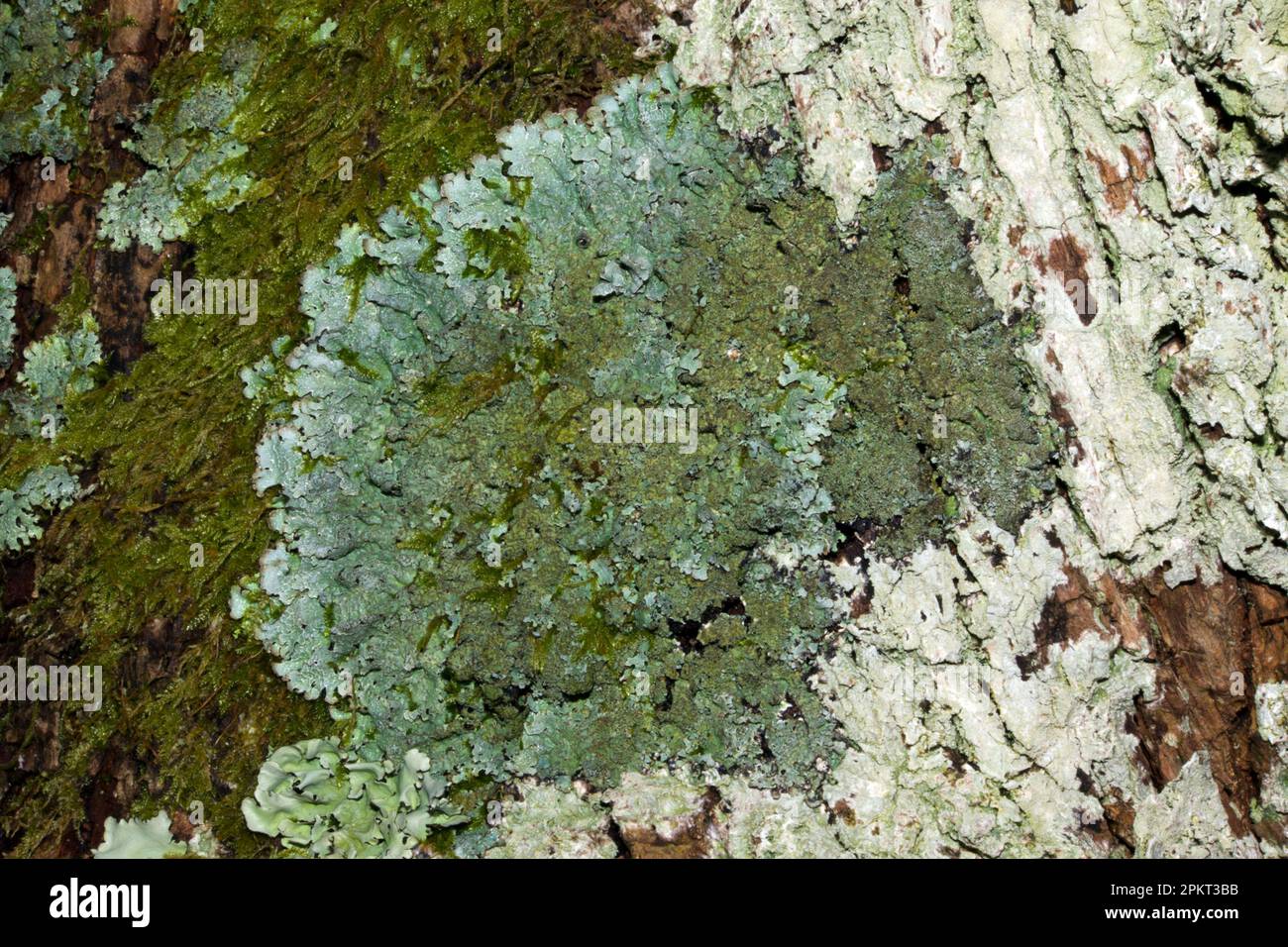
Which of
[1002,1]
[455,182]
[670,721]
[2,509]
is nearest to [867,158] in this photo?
[1002,1]

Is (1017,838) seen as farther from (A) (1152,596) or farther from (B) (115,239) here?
(B) (115,239)

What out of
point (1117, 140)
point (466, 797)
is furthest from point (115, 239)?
point (1117, 140)

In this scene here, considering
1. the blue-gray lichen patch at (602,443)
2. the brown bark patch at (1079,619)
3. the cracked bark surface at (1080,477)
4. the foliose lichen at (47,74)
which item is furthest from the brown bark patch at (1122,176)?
the foliose lichen at (47,74)

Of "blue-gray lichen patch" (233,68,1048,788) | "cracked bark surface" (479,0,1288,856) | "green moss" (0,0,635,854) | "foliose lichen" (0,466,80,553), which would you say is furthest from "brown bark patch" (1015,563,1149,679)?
"foliose lichen" (0,466,80,553)

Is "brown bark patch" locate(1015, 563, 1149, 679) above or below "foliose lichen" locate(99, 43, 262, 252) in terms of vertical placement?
below

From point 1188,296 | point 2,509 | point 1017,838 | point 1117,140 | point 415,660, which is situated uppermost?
point 1117,140

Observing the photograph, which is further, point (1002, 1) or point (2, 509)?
point (2, 509)

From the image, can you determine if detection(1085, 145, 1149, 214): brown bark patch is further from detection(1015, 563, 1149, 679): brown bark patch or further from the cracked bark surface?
detection(1015, 563, 1149, 679): brown bark patch

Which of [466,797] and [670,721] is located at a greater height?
[670,721]
